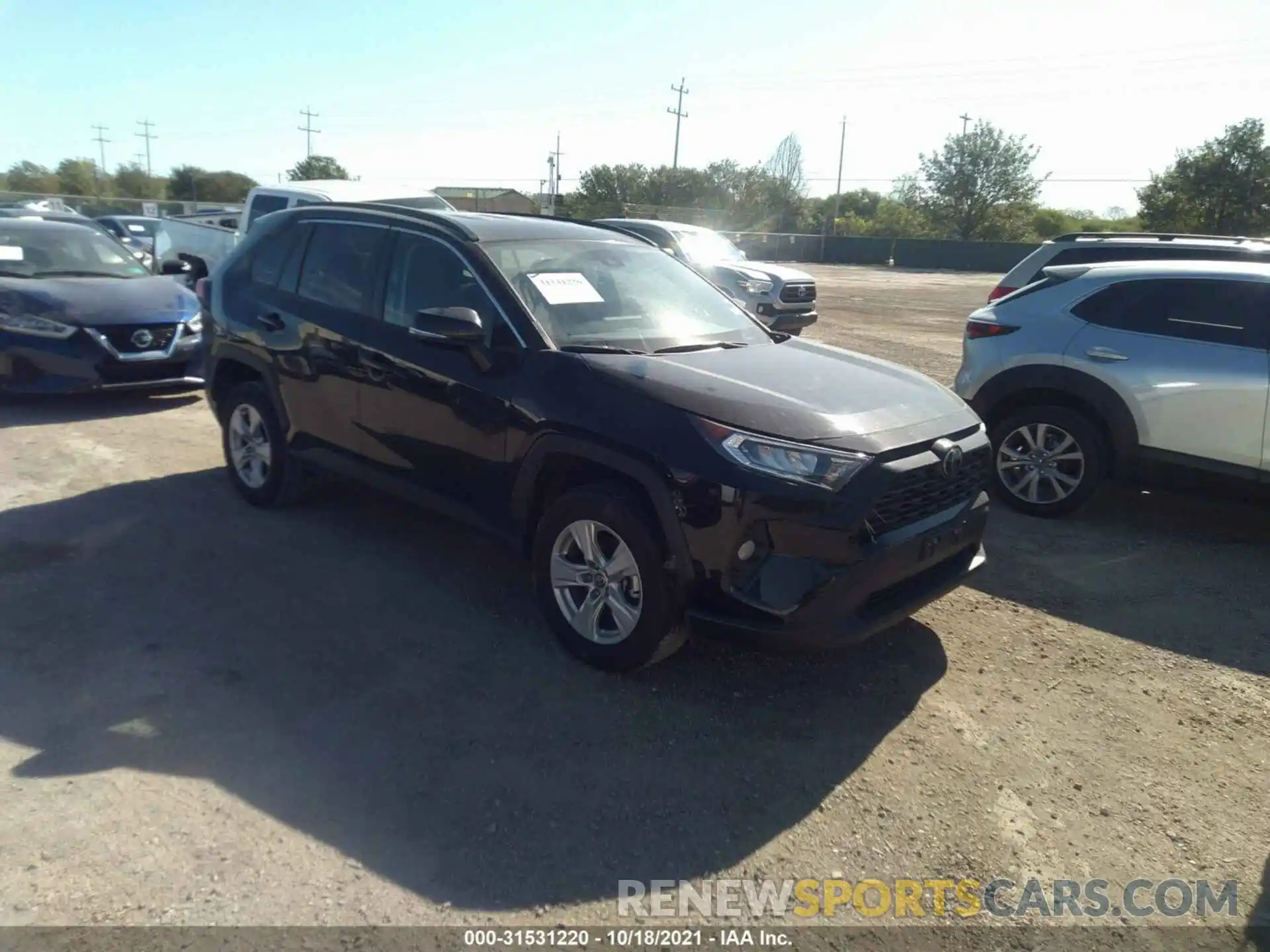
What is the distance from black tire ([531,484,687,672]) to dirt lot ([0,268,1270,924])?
0.15 metres

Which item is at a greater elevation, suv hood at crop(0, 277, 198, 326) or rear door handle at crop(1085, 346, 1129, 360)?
rear door handle at crop(1085, 346, 1129, 360)

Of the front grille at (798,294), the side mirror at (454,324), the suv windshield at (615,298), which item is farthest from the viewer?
the front grille at (798,294)

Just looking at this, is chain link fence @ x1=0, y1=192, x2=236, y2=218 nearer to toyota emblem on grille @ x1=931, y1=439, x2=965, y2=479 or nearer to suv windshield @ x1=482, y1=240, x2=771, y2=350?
suv windshield @ x1=482, y1=240, x2=771, y2=350

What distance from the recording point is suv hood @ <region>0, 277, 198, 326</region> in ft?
26.5

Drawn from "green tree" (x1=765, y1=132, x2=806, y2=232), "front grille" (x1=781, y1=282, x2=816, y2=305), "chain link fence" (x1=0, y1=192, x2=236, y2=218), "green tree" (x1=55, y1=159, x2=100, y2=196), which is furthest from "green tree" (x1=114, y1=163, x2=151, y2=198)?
Answer: "front grille" (x1=781, y1=282, x2=816, y2=305)

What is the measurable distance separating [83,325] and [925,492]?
7.32 meters

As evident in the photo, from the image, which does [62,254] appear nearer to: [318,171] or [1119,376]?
[1119,376]

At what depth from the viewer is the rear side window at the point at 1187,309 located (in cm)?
566

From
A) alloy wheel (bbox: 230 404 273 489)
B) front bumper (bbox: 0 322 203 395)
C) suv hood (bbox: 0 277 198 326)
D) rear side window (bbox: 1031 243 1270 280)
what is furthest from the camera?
suv hood (bbox: 0 277 198 326)

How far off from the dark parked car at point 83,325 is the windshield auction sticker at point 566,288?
482 cm

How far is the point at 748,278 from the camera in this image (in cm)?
1439

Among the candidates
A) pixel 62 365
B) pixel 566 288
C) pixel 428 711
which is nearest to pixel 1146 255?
pixel 566 288

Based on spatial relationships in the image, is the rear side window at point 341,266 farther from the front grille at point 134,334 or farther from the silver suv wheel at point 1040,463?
the silver suv wheel at point 1040,463

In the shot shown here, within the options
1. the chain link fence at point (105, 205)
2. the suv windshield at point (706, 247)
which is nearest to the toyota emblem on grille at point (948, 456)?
the suv windshield at point (706, 247)
